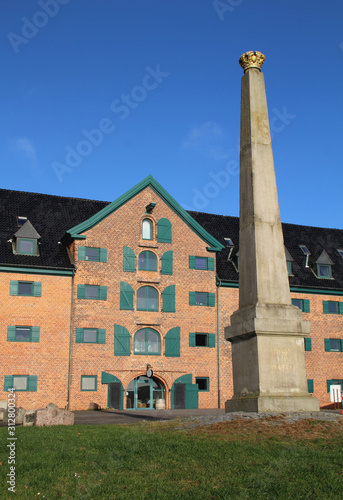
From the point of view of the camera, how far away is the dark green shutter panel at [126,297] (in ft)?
106

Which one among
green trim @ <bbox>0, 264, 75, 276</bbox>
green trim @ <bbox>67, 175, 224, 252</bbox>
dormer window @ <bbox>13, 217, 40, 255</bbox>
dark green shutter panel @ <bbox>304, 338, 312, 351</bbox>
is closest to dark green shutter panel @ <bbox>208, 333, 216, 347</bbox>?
green trim @ <bbox>67, 175, 224, 252</bbox>

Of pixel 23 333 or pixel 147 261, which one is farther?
pixel 147 261

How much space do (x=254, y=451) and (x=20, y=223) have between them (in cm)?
2713

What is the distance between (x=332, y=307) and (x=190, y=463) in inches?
1236

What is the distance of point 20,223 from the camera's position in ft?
110

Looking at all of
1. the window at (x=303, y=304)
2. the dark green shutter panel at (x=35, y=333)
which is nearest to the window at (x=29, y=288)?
the dark green shutter panel at (x=35, y=333)

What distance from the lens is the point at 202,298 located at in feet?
113

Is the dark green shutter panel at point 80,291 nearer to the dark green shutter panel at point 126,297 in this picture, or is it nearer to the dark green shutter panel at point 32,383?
the dark green shutter panel at point 126,297

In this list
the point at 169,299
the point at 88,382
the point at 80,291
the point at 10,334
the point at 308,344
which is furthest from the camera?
the point at 308,344

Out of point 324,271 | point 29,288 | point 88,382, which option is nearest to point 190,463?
point 88,382

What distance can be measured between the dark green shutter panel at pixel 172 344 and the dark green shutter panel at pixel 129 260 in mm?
4315

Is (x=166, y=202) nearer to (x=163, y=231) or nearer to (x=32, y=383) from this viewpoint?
(x=163, y=231)

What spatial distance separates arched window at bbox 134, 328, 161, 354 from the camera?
3212 cm

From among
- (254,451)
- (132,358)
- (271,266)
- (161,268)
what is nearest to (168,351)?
(132,358)
